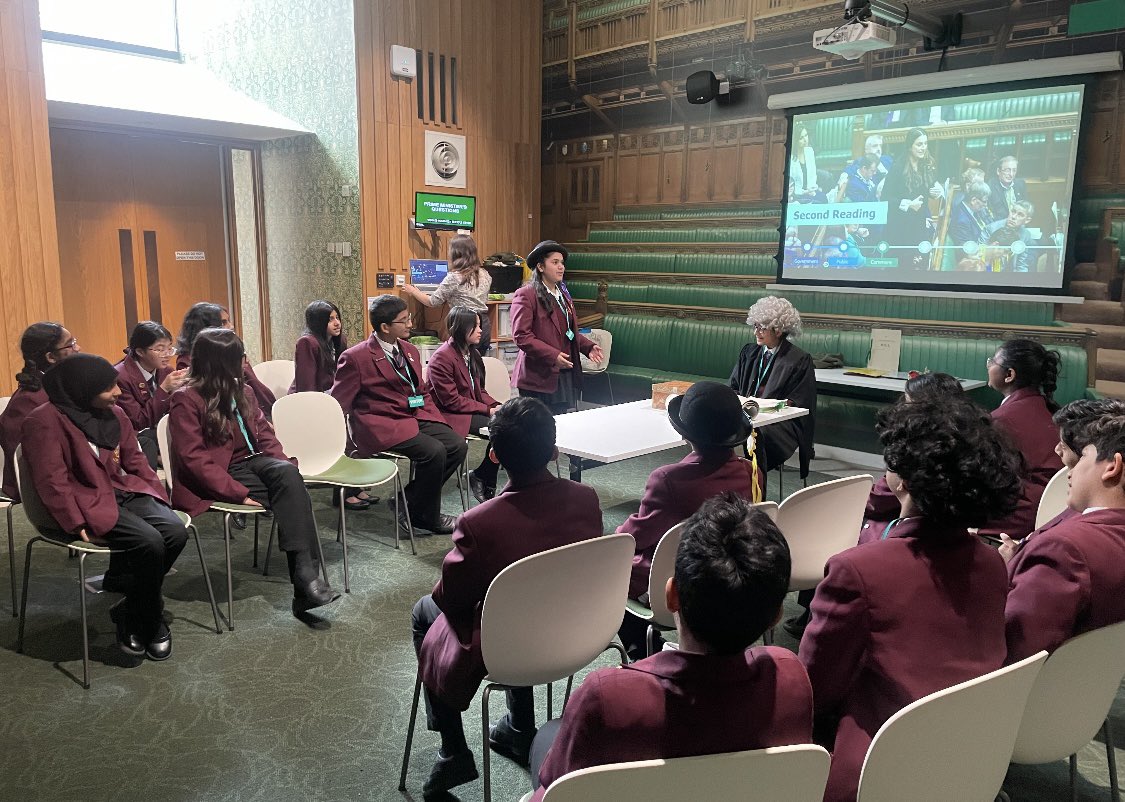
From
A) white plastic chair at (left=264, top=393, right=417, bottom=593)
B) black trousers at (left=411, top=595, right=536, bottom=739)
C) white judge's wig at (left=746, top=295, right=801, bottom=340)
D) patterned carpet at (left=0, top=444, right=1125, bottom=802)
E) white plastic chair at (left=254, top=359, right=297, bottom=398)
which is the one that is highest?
white judge's wig at (left=746, top=295, right=801, bottom=340)

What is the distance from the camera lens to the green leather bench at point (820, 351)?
18.5ft

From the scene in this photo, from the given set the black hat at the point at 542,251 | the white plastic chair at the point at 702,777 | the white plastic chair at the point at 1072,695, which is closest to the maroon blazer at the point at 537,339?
the black hat at the point at 542,251

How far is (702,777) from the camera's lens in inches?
42.7

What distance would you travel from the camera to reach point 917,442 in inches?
62.8

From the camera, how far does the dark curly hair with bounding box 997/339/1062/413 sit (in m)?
3.18

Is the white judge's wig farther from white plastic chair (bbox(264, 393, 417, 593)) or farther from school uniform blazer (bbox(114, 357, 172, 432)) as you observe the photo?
school uniform blazer (bbox(114, 357, 172, 432))

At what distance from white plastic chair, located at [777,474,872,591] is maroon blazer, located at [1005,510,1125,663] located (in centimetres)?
83

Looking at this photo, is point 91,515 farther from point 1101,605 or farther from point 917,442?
point 1101,605

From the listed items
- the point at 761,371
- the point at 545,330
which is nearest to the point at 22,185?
the point at 545,330

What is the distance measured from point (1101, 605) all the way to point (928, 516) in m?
0.49

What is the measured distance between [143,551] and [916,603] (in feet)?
8.66

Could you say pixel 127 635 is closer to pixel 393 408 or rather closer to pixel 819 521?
pixel 393 408

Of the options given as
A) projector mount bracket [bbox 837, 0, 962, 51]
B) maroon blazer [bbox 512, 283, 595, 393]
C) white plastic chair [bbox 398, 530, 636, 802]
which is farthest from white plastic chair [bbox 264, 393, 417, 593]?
projector mount bracket [bbox 837, 0, 962, 51]

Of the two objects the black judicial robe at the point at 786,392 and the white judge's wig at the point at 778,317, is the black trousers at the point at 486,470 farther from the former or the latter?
the white judge's wig at the point at 778,317
